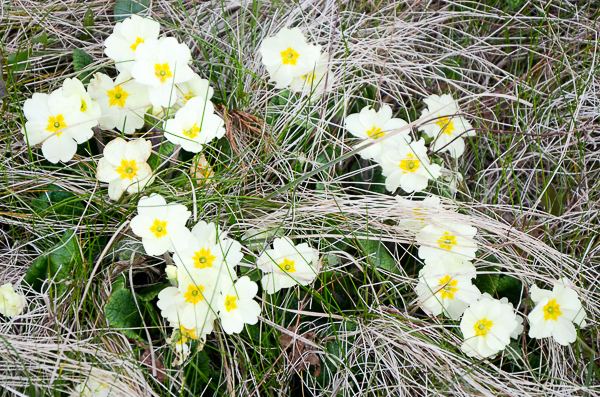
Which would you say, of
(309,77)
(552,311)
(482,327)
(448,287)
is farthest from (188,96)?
(552,311)

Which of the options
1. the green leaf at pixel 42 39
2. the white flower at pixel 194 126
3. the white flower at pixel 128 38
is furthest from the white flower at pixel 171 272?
the green leaf at pixel 42 39

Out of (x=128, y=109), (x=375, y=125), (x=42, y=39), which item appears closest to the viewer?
(x=128, y=109)

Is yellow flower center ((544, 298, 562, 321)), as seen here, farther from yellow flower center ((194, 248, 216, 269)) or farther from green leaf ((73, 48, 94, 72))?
green leaf ((73, 48, 94, 72))

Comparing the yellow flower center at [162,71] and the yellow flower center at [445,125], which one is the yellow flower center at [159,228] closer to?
the yellow flower center at [162,71]

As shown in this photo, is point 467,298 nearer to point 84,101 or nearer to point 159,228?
point 159,228

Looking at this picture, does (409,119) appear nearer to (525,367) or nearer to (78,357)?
(525,367)

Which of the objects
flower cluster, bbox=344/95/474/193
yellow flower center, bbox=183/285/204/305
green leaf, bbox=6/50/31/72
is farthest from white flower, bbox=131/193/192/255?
green leaf, bbox=6/50/31/72

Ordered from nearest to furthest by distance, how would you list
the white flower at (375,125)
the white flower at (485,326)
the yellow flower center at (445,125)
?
the white flower at (485,326), the white flower at (375,125), the yellow flower center at (445,125)
